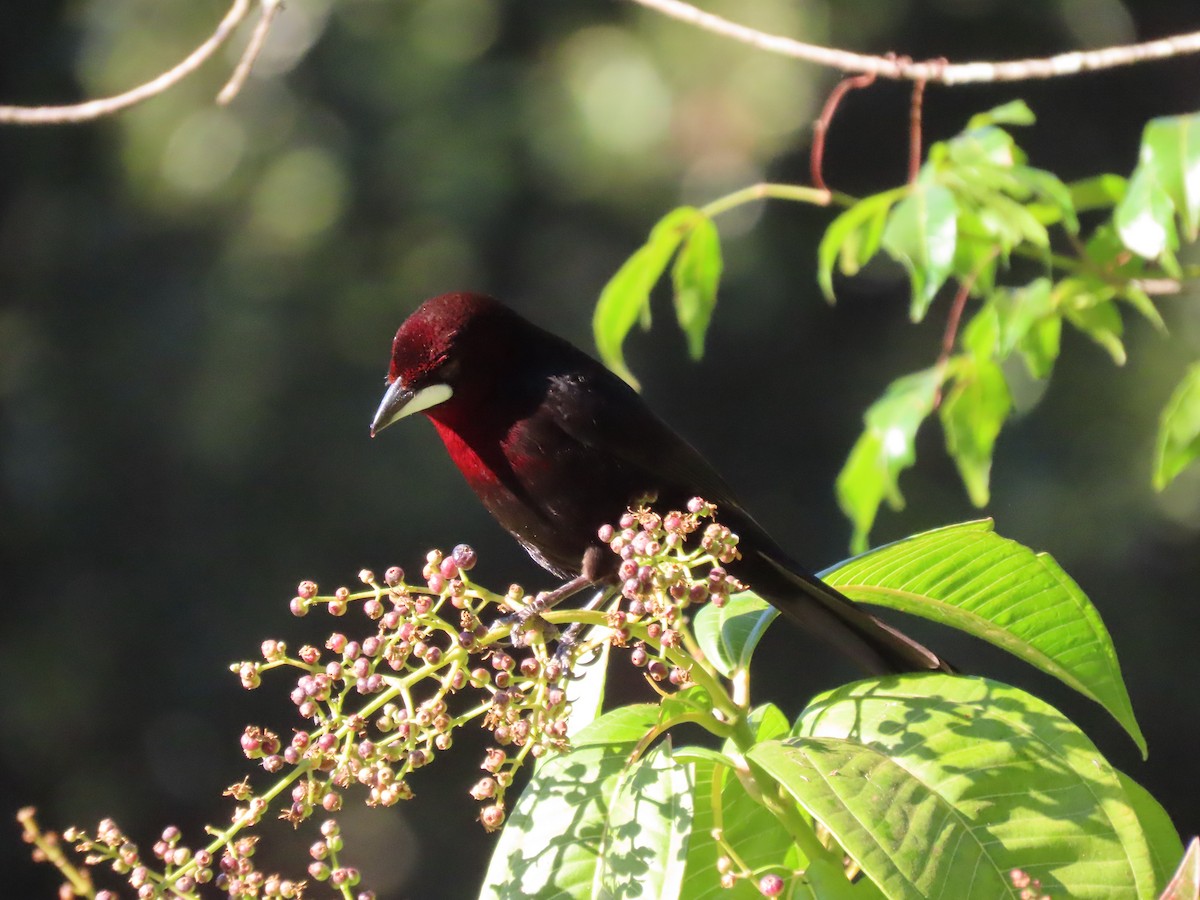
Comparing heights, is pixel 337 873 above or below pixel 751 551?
above

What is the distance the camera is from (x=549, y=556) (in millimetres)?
2051

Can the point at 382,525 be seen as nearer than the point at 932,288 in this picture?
No

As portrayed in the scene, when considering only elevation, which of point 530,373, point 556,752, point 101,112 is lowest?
point 556,752

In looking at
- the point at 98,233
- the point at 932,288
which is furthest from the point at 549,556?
the point at 98,233

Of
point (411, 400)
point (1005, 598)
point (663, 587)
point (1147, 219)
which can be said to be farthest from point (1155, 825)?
point (411, 400)

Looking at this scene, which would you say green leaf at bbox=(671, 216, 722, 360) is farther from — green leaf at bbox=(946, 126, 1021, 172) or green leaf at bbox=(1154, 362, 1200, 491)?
green leaf at bbox=(1154, 362, 1200, 491)

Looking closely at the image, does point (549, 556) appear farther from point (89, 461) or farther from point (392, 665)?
point (89, 461)

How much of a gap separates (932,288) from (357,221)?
14.8 ft

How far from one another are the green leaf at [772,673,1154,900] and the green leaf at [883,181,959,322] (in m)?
0.60

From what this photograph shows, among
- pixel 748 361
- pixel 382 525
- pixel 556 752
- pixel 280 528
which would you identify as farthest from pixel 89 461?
pixel 556 752

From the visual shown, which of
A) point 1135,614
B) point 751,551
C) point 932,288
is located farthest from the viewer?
point 1135,614

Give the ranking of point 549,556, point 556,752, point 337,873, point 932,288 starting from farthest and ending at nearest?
point 549,556 → point 932,288 → point 556,752 → point 337,873

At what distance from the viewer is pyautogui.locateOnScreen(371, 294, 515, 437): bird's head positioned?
2.04 meters

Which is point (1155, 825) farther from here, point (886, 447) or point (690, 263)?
point (690, 263)
